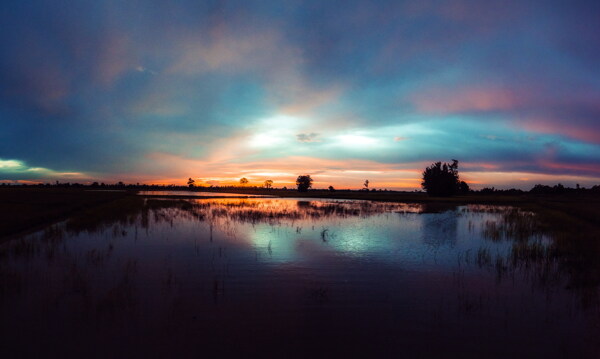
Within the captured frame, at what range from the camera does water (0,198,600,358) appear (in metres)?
7.34

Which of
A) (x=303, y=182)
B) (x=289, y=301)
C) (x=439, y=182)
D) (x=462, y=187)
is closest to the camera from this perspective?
(x=289, y=301)

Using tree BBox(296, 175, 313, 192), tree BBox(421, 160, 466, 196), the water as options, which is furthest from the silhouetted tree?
the water

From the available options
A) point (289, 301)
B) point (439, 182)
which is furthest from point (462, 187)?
point (289, 301)

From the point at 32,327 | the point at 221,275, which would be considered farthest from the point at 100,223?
the point at 32,327

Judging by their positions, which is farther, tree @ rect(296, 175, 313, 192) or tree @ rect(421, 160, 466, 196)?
tree @ rect(296, 175, 313, 192)

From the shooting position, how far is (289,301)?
32.8 ft

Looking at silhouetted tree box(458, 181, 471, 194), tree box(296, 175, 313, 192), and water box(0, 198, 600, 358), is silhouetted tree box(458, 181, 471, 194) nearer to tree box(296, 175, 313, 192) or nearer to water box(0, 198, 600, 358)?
tree box(296, 175, 313, 192)

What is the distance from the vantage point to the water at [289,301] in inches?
289

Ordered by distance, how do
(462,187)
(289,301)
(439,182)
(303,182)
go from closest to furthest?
(289,301) → (439,182) → (462,187) → (303,182)

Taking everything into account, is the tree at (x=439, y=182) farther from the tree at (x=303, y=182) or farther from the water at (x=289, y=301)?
the water at (x=289, y=301)

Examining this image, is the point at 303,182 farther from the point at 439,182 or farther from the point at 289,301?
the point at 289,301

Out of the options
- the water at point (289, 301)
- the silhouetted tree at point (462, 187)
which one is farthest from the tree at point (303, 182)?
the water at point (289, 301)

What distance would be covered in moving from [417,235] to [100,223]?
2490cm

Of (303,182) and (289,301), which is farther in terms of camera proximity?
(303,182)
